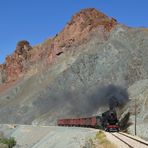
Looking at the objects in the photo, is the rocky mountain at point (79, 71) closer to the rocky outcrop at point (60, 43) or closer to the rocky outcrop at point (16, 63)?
the rocky outcrop at point (60, 43)

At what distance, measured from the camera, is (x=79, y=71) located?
114062mm

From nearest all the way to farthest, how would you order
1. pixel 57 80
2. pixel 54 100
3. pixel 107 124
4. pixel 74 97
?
pixel 107 124 < pixel 74 97 < pixel 54 100 < pixel 57 80

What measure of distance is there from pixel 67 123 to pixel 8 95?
68633mm

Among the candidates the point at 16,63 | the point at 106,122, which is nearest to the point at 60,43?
the point at 16,63

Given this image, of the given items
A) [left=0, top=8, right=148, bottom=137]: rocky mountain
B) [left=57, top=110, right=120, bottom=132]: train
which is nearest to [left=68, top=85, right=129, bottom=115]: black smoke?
[left=0, top=8, right=148, bottom=137]: rocky mountain

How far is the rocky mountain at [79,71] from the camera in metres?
97.9

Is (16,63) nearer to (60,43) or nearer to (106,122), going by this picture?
(60,43)

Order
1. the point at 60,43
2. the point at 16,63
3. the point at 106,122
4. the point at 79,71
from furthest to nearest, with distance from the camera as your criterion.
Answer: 1. the point at 16,63
2. the point at 60,43
3. the point at 79,71
4. the point at 106,122

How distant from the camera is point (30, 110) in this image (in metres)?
115

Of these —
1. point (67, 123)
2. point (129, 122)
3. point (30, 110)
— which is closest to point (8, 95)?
point (30, 110)

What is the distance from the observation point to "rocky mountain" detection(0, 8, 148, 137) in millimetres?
97938

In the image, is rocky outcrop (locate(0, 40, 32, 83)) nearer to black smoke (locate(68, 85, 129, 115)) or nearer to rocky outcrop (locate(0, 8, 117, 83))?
rocky outcrop (locate(0, 8, 117, 83))

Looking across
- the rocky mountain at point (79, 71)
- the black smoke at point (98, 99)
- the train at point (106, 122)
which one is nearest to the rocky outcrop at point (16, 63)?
the rocky mountain at point (79, 71)

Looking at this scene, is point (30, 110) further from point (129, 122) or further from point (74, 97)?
point (129, 122)
